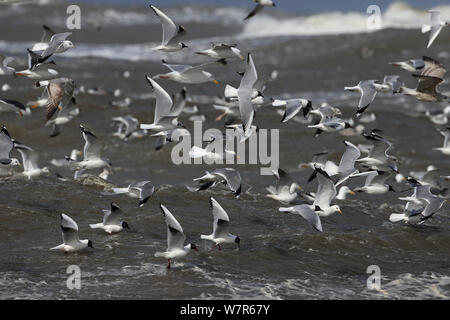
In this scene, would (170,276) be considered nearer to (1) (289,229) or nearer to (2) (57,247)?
(2) (57,247)

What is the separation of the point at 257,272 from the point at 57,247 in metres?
2.11

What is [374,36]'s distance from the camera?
113 ft

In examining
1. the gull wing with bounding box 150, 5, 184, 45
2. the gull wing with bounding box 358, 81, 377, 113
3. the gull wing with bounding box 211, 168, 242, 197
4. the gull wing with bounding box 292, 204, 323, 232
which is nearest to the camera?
the gull wing with bounding box 292, 204, 323, 232

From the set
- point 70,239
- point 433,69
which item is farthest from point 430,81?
point 70,239

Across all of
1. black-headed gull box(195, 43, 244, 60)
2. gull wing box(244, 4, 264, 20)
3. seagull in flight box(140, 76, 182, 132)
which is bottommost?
seagull in flight box(140, 76, 182, 132)

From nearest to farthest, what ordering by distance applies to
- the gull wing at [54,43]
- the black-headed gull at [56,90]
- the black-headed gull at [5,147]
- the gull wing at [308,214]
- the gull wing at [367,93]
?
the gull wing at [308,214]
the black-headed gull at [5,147]
the gull wing at [54,43]
the gull wing at [367,93]
the black-headed gull at [56,90]

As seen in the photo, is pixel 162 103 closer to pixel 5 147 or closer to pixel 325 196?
pixel 5 147

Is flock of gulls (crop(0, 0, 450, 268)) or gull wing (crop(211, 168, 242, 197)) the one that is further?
gull wing (crop(211, 168, 242, 197))

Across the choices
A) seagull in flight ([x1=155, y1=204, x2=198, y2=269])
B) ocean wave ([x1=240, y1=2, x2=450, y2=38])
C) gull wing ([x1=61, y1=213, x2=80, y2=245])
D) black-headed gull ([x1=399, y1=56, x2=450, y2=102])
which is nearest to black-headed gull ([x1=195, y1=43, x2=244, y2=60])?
black-headed gull ([x1=399, y1=56, x2=450, y2=102])

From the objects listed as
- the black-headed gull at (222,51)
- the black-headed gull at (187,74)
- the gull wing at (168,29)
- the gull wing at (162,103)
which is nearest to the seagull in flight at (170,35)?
the gull wing at (168,29)

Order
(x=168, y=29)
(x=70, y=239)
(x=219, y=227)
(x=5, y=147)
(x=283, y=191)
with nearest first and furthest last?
(x=70, y=239)
(x=219, y=227)
(x=168, y=29)
(x=5, y=147)
(x=283, y=191)

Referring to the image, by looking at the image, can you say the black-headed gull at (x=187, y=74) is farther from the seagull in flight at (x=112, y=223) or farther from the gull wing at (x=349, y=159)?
the gull wing at (x=349, y=159)

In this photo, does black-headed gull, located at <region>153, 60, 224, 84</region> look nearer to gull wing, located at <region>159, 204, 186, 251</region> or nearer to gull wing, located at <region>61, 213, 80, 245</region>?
gull wing, located at <region>61, 213, 80, 245</region>
